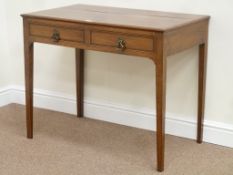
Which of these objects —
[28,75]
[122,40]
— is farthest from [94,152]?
[122,40]

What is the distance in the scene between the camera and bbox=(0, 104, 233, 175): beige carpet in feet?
7.64

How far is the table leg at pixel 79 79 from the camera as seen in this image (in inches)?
116

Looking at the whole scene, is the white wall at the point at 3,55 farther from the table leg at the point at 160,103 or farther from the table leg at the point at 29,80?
the table leg at the point at 160,103

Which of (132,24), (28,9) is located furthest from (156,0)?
(28,9)

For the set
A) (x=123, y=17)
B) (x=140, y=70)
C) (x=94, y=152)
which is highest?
(x=123, y=17)

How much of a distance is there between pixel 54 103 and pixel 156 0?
106 centimetres

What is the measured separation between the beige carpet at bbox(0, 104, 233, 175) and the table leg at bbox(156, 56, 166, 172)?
0.09 metres

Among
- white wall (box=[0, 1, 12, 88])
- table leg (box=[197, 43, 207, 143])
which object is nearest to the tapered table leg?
white wall (box=[0, 1, 12, 88])

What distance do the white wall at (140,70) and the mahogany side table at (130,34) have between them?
0.23ft

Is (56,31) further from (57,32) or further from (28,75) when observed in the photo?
(28,75)

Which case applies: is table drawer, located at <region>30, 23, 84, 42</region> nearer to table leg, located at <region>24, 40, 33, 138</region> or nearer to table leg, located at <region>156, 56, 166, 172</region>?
table leg, located at <region>24, 40, 33, 138</region>

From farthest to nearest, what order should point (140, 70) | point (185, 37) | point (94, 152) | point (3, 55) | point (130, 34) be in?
point (3, 55)
point (140, 70)
point (94, 152)
point (185, 37)
point (130, 34)

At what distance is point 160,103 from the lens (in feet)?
7.27

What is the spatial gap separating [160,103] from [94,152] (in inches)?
21.0
